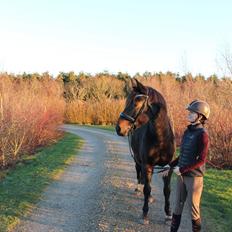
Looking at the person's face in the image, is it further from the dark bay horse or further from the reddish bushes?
the reddish bushes

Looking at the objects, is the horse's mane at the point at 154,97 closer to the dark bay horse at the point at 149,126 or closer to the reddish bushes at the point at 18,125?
the dark bay horse at the point at 149,126

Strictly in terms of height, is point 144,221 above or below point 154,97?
below

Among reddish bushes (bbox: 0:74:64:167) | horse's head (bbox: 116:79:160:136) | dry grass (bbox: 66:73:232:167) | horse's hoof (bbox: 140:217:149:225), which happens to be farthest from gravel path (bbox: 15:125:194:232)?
reddish bushes (bbox: 0:74:64:167)

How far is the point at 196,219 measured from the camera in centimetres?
509

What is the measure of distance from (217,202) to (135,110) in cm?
344

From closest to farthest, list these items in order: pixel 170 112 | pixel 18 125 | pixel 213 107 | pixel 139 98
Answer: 1. pixel 139 98
2. pixel 170 112
3. pixel 213 107
4. pixel 18 125

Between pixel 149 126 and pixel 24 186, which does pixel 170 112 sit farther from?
pixel 24 186

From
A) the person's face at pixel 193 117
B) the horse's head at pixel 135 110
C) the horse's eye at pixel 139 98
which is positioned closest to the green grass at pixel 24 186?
the horse's head at pixel 135 110

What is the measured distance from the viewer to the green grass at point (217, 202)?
21.3 feet

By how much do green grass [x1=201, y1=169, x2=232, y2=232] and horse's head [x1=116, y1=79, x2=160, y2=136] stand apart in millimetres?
2242

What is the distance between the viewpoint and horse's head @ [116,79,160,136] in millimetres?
5871

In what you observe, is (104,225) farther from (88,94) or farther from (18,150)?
(88,94)

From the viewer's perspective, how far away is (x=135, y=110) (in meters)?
5.93

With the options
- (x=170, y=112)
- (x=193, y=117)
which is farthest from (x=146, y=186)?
(x=193, y=117)
